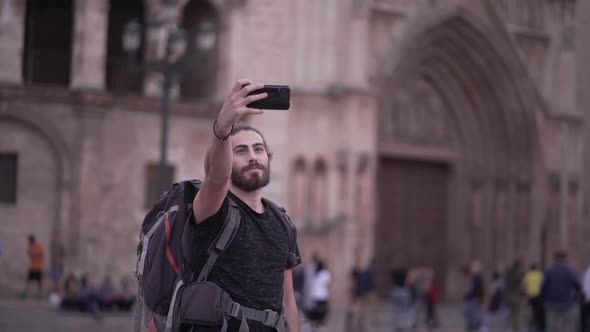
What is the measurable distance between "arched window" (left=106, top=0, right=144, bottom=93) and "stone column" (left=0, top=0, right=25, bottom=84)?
10.5 feet

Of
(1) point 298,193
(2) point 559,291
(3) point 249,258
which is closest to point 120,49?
(1) point 298,193

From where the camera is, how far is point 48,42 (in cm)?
2575

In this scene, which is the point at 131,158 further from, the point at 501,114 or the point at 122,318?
Answer: the point at 501,114

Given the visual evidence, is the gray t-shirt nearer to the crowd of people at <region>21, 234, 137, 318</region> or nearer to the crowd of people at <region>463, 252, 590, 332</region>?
the crowd of people at <region>463, 252, 590, 332</region>

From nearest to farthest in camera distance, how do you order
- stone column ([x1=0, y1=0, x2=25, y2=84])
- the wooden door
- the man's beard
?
the man's beard → stone column ([x1=0, y1=0, x2=25, y2=84]) → the wooden door

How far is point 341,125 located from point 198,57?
3.77 m

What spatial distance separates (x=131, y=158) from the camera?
24.4 m

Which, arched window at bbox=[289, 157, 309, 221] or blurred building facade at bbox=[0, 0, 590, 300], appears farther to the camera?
arched window at bbox=[289, 157, 309, 221]

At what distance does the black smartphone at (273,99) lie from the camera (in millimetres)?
4203

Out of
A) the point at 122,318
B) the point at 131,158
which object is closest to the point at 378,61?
the point at 131,158

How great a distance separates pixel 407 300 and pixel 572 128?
41.4 feet

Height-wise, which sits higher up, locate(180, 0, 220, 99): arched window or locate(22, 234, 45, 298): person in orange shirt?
locate(180, 0, 220, 99): arched window

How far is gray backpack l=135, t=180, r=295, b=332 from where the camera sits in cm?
441

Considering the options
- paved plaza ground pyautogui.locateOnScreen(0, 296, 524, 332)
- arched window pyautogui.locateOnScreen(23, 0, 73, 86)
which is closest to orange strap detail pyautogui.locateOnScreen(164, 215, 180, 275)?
paved plaza ground pyautogui.locateOnScreen(0, 296, 524, 332)
